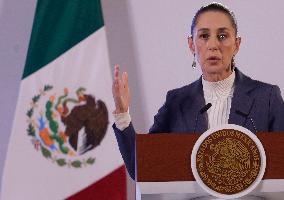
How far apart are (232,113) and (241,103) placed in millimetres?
51

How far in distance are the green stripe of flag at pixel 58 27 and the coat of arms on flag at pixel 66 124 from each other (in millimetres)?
260

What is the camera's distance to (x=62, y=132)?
3.26 meters

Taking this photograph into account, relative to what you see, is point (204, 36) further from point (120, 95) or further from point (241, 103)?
point (120, 95)

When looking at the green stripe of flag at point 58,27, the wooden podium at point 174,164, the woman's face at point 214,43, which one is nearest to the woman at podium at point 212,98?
the woman's face at point 214,43

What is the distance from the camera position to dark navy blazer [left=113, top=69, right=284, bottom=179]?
5.91 feet

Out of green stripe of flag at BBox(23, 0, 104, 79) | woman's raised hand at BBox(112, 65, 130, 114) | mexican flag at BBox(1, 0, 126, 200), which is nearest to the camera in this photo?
woman's raised hand at BBox(112, 65, 130, 114)

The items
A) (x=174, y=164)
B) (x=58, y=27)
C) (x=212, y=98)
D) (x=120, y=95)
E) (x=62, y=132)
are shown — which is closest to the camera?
(x=174, y=164)

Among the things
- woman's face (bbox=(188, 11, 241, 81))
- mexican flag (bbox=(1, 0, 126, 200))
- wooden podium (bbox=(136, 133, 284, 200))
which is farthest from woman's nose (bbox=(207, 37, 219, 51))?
mexican flag (bbox=(1, 0, 126, 200))

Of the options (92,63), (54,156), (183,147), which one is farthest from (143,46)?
(183,147)

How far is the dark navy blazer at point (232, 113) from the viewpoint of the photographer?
1803mm

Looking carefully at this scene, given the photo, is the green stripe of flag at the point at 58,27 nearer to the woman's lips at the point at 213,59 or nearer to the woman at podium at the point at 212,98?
the woman at podium at the point at 212,98

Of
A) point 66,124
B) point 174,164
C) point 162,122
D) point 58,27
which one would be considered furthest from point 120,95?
point 58,27

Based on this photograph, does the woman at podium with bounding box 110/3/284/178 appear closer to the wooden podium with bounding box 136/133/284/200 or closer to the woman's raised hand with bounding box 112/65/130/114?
the woman's raised hand with bounding box 112/65/130/114

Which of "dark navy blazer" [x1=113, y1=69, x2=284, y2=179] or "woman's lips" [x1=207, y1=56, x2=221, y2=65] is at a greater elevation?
"woman's lips" [x1=207, y1=56, x2=221, y2=65]
